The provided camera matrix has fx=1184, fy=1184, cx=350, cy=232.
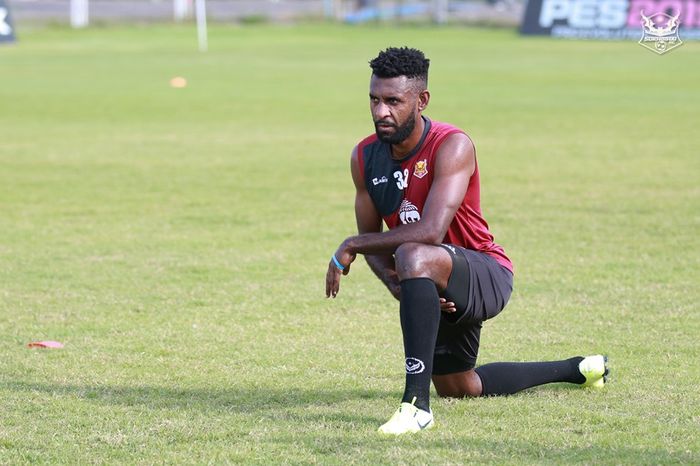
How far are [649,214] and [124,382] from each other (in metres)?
8.88

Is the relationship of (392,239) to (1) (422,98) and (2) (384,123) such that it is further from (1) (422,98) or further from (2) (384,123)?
(1) (422,98)

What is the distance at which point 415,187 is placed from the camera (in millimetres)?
6660

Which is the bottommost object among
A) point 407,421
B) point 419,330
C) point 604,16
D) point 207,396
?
point 604,16

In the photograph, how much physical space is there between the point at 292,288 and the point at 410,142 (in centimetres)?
414

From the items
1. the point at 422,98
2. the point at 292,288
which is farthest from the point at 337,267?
the point at 292,288

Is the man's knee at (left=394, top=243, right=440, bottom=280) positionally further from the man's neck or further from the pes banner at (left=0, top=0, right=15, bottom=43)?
the pes banner at (left=0, top=0, right=15, bottom=43)

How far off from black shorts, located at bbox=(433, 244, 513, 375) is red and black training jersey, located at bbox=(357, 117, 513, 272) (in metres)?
0.15

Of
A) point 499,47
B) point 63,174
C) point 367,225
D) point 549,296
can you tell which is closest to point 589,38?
point 499,47

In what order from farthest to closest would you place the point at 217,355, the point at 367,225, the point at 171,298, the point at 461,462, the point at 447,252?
the point at 171,298 < the point at 217,355 < the point at 367,225 < the point at 447,252 < the point at 461,462

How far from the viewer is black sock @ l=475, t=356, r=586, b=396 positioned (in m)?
7.07

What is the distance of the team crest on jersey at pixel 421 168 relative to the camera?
6.61 metres

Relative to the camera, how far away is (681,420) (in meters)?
6.46

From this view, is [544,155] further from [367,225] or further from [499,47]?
[499,47]

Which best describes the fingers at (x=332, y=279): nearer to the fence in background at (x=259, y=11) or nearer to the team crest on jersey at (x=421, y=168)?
the team crest on jersey at (x=421, y=168)
